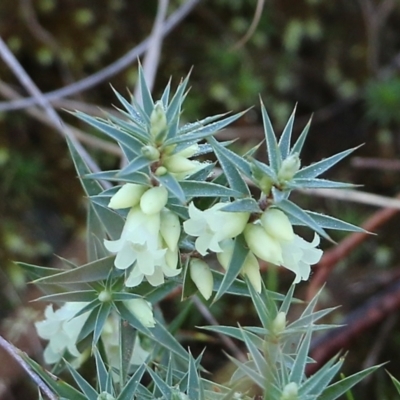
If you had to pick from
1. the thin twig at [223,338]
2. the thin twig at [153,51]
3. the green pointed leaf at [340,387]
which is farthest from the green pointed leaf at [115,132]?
the thin twig at [153,51]

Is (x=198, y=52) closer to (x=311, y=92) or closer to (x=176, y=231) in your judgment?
(x=311, y=92)

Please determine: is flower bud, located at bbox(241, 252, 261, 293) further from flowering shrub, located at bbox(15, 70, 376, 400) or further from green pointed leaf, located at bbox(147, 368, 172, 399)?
green pointed leaf, located at bbox(147, 368, 172, 399)

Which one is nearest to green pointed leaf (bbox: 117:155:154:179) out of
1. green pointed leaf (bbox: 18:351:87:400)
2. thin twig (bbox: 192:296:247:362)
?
green pointed leaf (bbox: 18:351:87:400)

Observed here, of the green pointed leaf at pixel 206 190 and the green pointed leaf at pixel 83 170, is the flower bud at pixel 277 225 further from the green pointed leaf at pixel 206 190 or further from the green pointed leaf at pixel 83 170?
the green pointed leaf at pixel 83 170

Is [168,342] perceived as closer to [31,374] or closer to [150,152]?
[31,374]

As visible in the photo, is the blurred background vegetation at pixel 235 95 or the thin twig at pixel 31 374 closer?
the thin twig at pixel 31 374

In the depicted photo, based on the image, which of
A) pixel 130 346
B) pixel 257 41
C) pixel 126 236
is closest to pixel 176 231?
pixel 126 236

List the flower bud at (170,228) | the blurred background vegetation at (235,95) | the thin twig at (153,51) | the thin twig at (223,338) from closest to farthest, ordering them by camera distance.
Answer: the flower bud at (170,228)
the thin twig at (223,338)
the thin twig at (153,51)
the blurred background vegetation at (235,95)

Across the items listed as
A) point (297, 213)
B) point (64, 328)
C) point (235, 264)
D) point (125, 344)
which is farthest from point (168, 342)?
point (297, 213)
